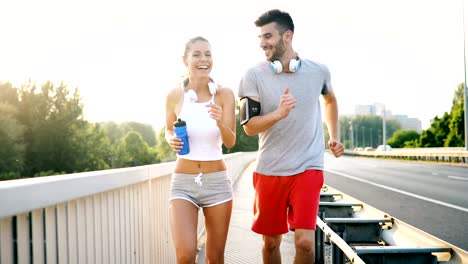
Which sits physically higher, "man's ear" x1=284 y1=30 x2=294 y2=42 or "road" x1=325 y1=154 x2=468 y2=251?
"man's ear" x1=284 y1=30 x2=294 y2=42

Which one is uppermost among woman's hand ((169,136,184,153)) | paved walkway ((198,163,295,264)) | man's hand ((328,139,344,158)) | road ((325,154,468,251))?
woman's hand ((169,136,184,153))

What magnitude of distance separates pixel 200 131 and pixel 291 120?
0.82m

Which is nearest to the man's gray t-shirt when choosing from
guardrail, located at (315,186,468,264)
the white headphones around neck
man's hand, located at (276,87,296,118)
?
the white headphones around neck

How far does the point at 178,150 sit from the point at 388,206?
9.41 m

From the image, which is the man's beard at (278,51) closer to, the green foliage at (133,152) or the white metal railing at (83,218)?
the white metal railing at (83,218)

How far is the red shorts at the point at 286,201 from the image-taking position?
4078 millimetres

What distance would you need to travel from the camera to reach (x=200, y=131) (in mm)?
3986

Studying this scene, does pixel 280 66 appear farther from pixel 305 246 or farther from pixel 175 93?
pixel 305 246

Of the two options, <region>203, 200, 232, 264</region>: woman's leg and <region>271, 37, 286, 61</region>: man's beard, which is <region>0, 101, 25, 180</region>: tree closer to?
<region>203, 200, 232, 264</region>: woman's leg

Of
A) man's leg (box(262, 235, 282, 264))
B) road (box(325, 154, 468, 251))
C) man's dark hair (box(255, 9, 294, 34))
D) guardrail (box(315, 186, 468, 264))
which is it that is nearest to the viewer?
guardrail (box(315, 186, 468, 264))

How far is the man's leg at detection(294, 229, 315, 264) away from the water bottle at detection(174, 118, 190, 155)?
3.81 ft

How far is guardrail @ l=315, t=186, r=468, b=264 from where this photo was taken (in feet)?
13.2

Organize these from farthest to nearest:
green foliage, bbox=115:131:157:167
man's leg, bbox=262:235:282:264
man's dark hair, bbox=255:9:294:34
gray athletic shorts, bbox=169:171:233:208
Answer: green foliage, bbox=115:131:157:167
man's leg, bbox=262:235:282:264
man's dark hair, bbox=255:9:294:34
gray athletic shorts, bbox=169:171:233:208

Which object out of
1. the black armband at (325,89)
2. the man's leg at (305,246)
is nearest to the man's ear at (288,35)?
the black armband at (325,89)
